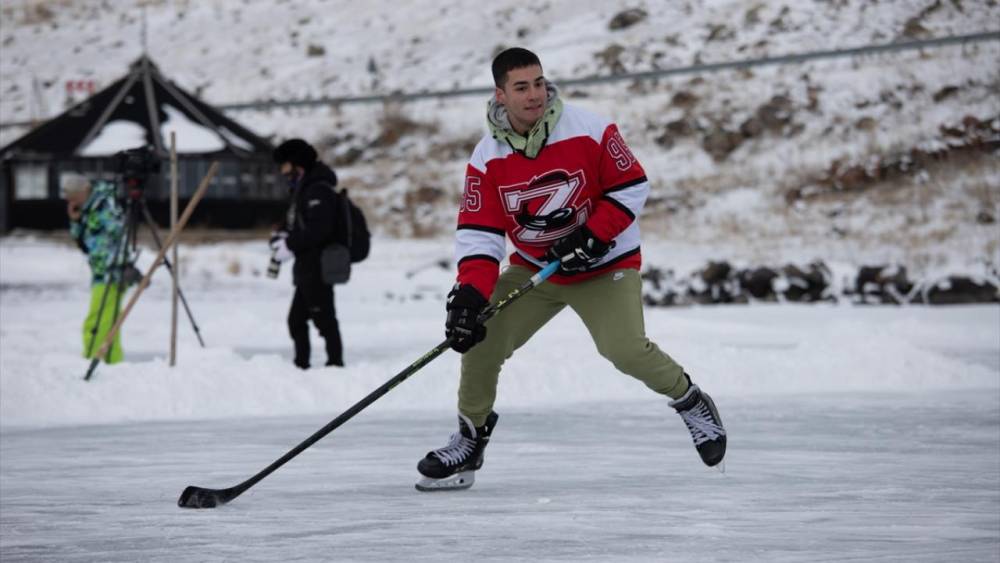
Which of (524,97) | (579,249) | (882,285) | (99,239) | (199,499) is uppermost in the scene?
(524,97)

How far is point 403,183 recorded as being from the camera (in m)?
32.0

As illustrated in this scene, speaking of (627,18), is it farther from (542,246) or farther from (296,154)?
(542,246)

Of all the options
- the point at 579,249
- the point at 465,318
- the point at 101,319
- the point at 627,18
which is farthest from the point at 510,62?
the point at 627,18

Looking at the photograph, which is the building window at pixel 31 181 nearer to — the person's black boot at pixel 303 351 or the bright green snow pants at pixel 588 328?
the person's black boot at pixel 303 351

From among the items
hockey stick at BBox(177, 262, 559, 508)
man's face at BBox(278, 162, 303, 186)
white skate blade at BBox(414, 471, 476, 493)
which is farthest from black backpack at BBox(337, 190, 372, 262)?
white skate blade at BBox(414, 471, 476, 493)

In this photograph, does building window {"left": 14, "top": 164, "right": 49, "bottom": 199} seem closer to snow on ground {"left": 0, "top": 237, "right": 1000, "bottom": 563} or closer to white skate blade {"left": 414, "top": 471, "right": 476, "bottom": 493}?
snow on ground {"left": 0, "top": 237, "right": 1000, "bottom": 563}

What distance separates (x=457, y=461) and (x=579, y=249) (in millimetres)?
924

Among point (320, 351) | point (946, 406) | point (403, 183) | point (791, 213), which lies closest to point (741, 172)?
point (791, 213)

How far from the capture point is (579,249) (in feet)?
15.7

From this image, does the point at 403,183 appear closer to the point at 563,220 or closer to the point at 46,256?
the point at 46,256

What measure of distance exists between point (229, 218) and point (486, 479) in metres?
23.0

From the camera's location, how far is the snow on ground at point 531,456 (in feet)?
13.2

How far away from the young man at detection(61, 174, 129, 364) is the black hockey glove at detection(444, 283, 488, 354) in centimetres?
542

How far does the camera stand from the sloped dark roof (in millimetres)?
26562
